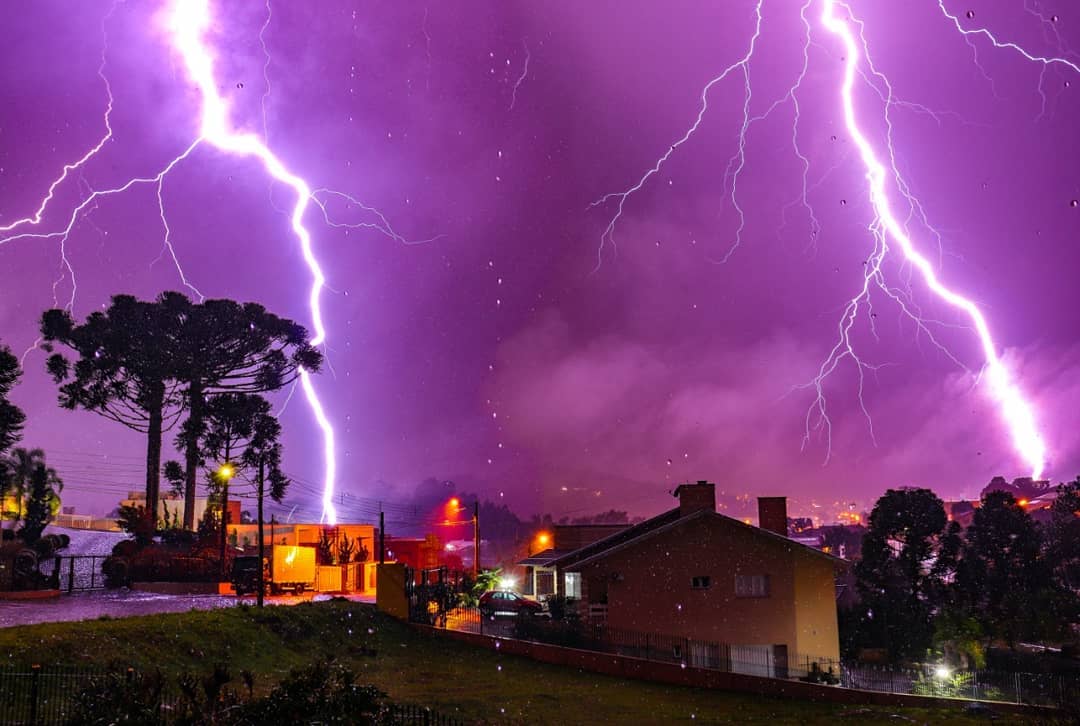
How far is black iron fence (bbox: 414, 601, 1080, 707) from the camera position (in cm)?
2459

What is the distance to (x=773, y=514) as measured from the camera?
34.3 meters

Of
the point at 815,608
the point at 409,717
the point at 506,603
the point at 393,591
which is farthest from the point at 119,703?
the point at 815,608

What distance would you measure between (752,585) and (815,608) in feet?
9.35

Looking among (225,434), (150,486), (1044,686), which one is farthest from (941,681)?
(150,486)

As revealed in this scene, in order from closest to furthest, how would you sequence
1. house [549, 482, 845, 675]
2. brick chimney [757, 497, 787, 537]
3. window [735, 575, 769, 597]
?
house [549, 482, 845, 675] → window [735, 575, 769, 597] → brick chimney [757, 497, 787, 537]

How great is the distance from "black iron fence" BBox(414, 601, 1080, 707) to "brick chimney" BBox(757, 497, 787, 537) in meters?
5.47

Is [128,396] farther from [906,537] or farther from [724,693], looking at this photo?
[906,537]

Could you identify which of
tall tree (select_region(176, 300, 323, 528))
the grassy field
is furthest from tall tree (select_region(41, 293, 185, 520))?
the grassy field

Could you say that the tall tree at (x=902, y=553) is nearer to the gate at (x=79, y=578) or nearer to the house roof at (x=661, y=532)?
the house roof at (x=661, y=532)

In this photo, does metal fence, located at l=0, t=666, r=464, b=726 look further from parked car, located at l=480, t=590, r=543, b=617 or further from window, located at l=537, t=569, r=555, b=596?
window, located at l=537, t=569, r=555, b=596

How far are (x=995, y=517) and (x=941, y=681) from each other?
970 inches

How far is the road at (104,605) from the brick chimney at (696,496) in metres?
14.3

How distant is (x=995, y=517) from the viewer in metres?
48.1

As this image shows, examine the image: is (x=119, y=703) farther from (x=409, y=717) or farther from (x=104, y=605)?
(x=104, y=605)
